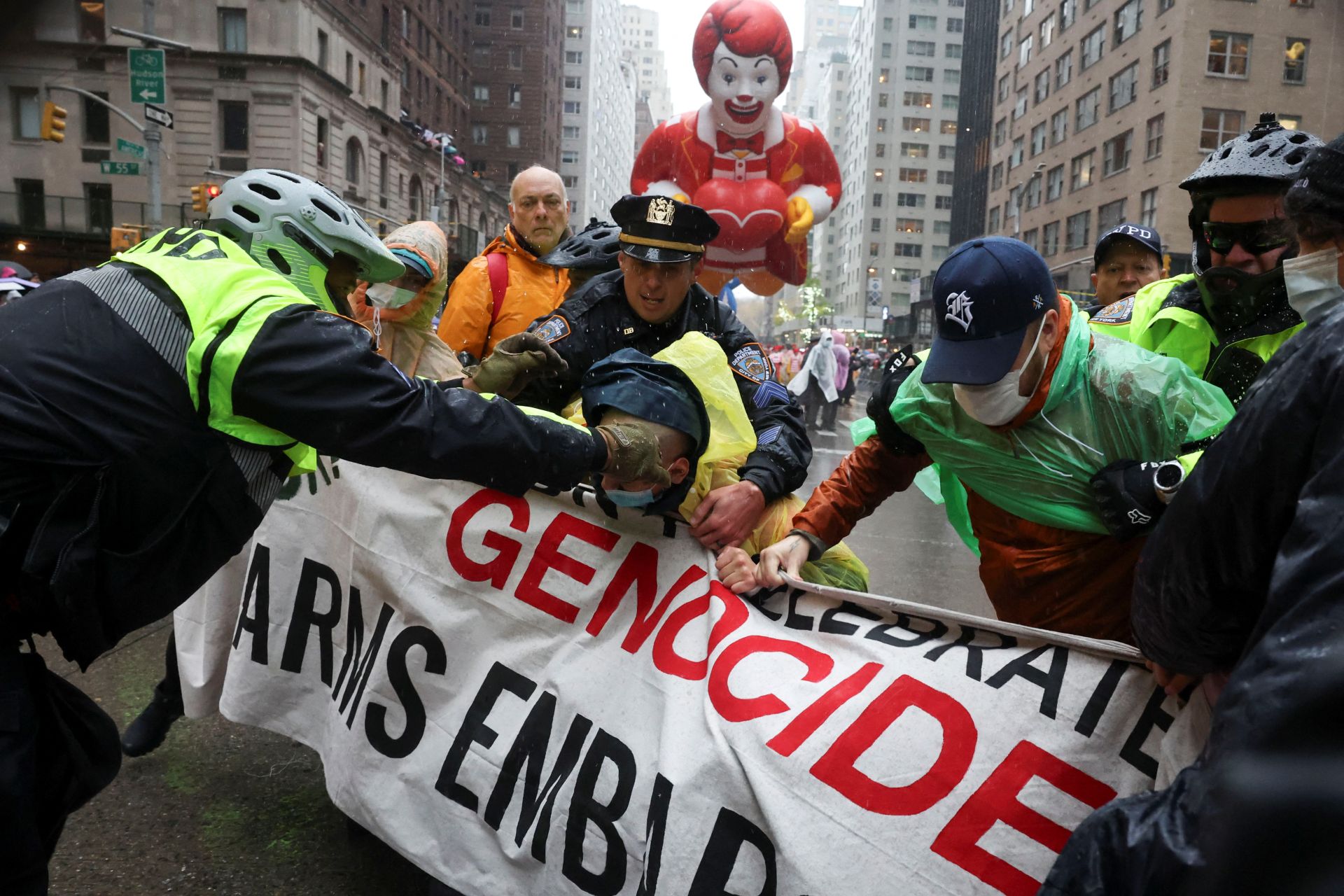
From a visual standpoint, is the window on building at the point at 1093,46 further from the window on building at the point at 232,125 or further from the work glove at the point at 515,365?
the work glove at the point at 515,365

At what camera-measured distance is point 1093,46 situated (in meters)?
42.6

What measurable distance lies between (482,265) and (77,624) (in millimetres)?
3464

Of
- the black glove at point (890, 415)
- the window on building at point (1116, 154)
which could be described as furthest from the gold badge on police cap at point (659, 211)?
the window on building at point (1116, 154)

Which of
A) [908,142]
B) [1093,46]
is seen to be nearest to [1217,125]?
[1093,46]

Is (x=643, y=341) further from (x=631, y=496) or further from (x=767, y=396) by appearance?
(x=631, y=496)

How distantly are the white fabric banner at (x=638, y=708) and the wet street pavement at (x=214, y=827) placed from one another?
34 centimetres

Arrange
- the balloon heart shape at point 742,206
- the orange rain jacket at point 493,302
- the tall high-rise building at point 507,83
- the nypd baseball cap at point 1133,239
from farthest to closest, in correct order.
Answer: the tall high-rise building at point 507,83
the balloon heart shape at point 742,206
the orange rain jacket at point 493,302
the nypd baseball cap at point 1133,239

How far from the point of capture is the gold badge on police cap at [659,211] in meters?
3.04

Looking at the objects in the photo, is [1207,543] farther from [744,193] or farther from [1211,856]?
[744,193]

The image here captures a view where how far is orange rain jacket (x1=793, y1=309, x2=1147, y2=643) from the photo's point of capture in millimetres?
2236

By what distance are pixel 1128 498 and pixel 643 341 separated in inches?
67.3

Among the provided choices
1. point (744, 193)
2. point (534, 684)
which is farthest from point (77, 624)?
point (744, 193)

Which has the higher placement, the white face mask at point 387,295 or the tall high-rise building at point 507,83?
the tall high-rise building at point 507,83

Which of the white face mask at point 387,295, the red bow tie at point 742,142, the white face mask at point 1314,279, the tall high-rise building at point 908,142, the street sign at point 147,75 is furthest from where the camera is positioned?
the tall high-rise building at point 908,142
